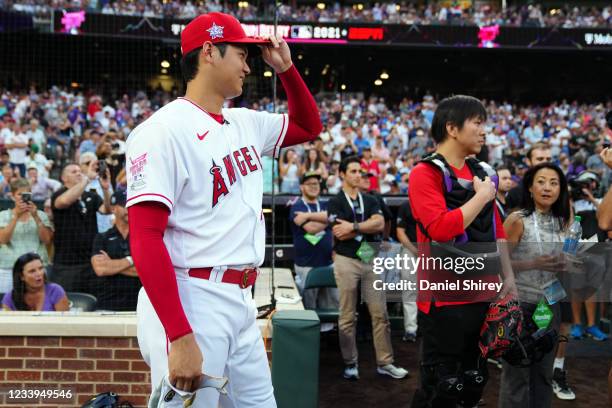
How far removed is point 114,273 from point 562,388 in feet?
11.9

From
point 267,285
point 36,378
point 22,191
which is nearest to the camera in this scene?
point 36,378

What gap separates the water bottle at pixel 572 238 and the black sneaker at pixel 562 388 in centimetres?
164

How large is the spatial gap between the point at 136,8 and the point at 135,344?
20.7 m

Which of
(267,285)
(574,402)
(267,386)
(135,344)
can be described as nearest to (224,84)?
(267,386)

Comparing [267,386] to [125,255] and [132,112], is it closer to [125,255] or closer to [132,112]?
[125,255]

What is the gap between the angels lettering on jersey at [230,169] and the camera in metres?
2.03

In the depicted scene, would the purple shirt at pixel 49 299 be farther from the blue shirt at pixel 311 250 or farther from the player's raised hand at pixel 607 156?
the player's raised hand at pixel 607 156

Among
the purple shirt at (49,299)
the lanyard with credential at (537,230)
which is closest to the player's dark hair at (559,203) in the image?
the lanyard with credential at (537,230)

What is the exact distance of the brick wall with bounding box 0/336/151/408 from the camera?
142 inches

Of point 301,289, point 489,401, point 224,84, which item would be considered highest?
point 224,84

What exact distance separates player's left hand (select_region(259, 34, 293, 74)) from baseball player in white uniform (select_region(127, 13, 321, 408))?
2 centimetres

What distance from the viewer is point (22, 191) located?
219 inches

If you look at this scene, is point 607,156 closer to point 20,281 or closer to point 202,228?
point 202,228

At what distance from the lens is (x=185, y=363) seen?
5.85 feet
